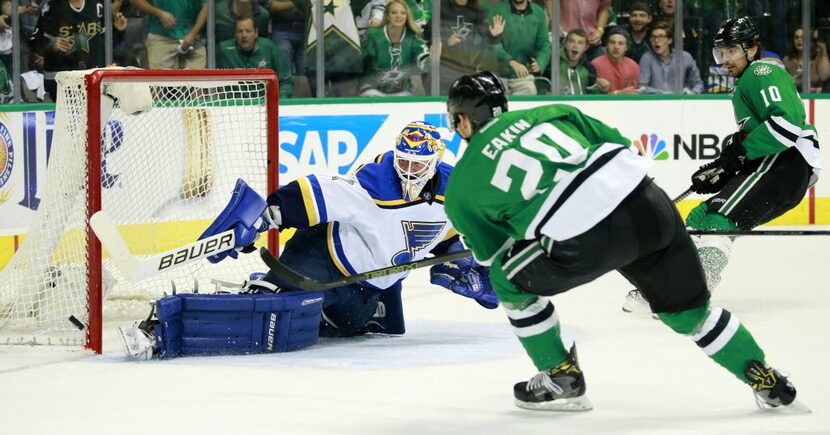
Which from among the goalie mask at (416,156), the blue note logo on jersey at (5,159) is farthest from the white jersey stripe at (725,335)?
the blue note logo on jersey at (5,159)

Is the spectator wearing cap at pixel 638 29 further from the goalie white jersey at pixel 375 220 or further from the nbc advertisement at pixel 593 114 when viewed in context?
the goalie white jersey at pixel 375 220

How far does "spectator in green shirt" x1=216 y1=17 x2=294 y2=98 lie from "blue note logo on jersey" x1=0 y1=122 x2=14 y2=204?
1801 millimetres

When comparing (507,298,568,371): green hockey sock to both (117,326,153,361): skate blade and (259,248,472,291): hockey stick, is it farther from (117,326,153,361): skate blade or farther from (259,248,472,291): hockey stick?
(117,326,153,361): skate blade

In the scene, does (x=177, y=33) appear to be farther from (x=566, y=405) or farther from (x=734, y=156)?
(x=566, y=405)

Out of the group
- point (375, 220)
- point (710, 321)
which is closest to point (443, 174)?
point (375, 220)

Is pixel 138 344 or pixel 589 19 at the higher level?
pixel 589 19

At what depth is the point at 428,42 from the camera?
8.30 m

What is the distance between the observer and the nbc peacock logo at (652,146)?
8.24 metres

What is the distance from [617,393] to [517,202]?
829 millimetres

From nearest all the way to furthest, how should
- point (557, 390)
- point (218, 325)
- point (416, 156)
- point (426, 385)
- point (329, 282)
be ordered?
point (557, 390) → point (426, 385) → point (329, 282) → point (218, 325) → point (416, 156)

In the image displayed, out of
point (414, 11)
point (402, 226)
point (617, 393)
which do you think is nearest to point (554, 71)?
point (414, 11)

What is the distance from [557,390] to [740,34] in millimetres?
2256

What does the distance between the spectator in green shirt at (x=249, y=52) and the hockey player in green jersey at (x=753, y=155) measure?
3.52m

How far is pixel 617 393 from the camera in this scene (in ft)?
12.4
